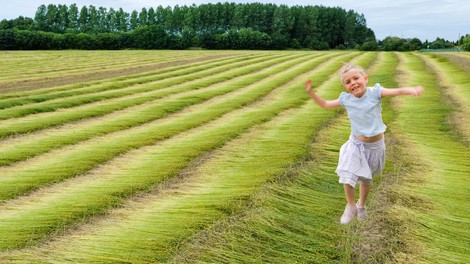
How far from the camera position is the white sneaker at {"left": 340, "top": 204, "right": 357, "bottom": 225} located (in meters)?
4.17

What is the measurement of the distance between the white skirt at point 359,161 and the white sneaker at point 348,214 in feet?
0.66

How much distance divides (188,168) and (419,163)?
2.83 metres

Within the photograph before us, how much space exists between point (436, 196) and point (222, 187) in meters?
2.09

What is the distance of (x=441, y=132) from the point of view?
8781 millimetres

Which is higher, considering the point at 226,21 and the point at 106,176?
the point at 226,21

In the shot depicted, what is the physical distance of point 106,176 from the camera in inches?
243

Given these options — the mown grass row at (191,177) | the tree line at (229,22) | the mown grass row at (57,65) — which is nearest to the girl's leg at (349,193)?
the mown grass row at (191,177)

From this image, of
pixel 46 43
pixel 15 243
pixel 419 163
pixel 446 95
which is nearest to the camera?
pixel 15 243

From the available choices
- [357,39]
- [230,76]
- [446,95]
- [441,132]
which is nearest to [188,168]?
[441,132]

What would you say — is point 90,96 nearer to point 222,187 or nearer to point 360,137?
point 222,187

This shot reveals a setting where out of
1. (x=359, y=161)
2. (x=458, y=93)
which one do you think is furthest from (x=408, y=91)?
(x=458, y=93)

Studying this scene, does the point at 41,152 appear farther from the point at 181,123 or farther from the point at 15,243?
the point at 15,243

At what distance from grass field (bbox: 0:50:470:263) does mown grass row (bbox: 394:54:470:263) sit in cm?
2

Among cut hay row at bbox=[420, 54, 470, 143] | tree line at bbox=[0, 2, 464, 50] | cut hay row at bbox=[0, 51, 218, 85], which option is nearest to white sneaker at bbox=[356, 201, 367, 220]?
cut hay row at bbox=[420, 54, 470, 143]
